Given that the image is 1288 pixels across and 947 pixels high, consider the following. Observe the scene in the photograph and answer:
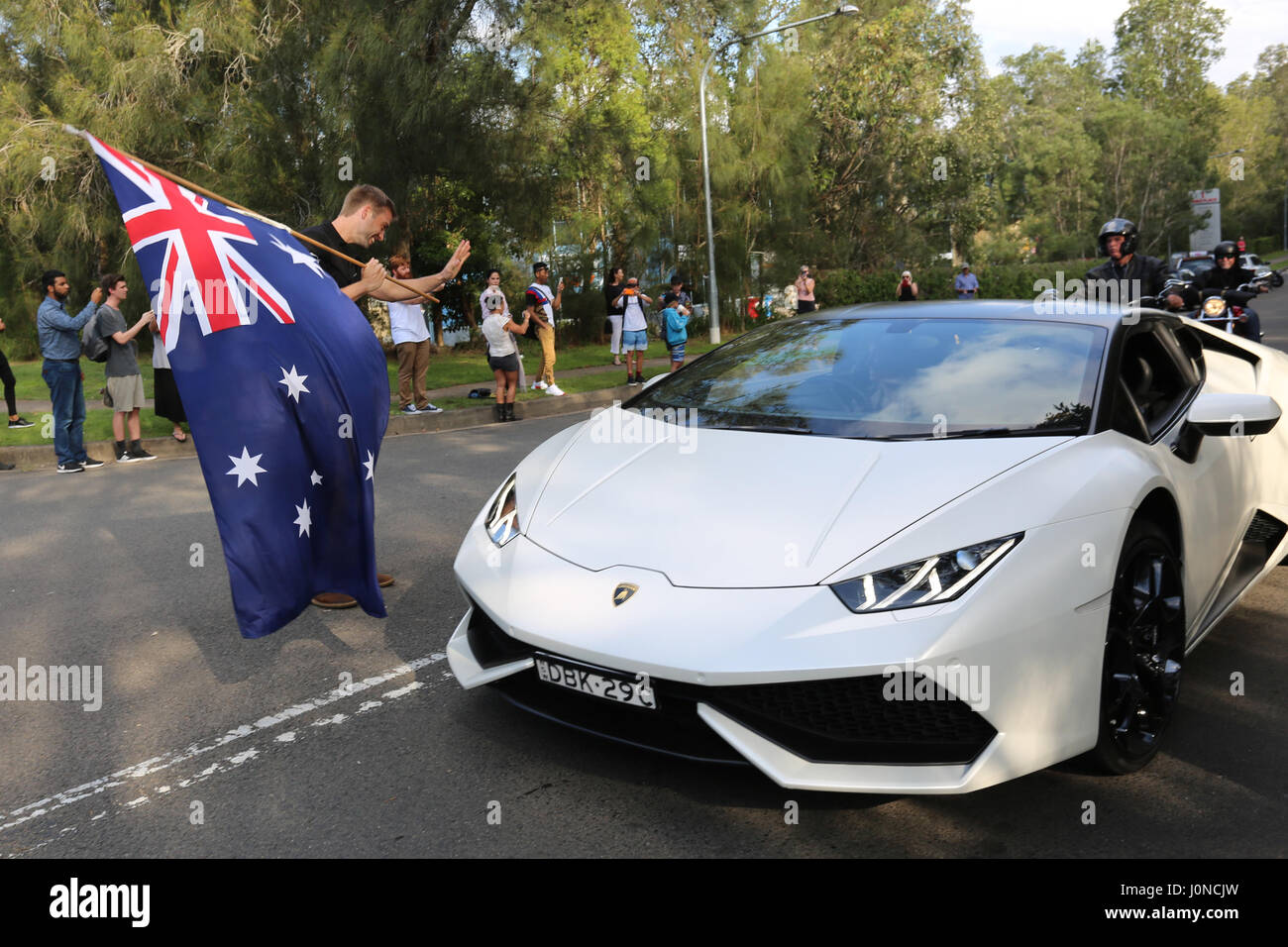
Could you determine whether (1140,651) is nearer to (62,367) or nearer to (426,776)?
(426,776)

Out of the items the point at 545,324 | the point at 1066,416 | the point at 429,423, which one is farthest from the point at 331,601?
the point at 545,324

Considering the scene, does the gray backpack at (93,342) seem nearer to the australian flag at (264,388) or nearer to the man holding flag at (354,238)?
the man holding flag at (354,238)

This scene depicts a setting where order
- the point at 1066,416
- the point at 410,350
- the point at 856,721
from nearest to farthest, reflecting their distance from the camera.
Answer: the point at 856,721, the point at 1066,416, the point at 410,350

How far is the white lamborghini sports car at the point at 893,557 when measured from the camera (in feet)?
9.05

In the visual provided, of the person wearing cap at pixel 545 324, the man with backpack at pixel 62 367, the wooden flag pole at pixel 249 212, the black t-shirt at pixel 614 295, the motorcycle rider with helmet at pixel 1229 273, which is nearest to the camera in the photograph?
the wooden flag pole at pixel 249 212

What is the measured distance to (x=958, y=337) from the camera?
13.5 feet

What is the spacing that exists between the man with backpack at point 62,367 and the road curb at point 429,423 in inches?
19.7

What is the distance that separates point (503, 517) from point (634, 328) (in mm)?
13282

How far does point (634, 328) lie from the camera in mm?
16797

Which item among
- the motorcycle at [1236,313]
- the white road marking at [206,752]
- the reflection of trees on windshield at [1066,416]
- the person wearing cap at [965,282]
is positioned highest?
the person wearing cap at [965,282]

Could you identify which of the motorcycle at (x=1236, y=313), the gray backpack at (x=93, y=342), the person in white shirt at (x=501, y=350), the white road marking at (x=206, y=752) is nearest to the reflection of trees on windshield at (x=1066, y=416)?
the white road marking at (x=206, y=752)

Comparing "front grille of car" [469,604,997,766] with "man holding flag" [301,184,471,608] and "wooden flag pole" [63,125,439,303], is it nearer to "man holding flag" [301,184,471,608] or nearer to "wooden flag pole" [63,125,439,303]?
"man holding flag" [301,184,471,608]

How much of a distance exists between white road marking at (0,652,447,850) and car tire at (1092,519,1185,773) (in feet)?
7.98
